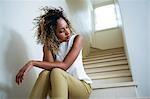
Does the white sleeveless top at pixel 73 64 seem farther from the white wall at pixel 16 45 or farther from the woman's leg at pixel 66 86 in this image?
the white wall at pixel 16 45

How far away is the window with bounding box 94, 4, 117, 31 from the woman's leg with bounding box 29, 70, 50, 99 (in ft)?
11.8

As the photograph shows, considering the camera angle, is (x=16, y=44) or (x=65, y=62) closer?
(x=65, y=62)

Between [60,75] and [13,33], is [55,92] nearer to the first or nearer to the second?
[60,75]

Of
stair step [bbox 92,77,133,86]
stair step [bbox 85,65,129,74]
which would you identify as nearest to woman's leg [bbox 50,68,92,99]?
stair step [bbox 92,77,133,86]

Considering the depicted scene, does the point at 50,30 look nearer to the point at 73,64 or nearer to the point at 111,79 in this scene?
the point at 73,64

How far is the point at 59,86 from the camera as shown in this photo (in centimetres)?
87

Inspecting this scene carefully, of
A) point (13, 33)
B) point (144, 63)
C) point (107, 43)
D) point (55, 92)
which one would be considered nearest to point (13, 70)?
point (13, 33)

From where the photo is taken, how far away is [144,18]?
1.53 m

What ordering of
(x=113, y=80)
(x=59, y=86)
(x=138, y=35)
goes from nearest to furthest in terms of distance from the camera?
(x=59, y=86) → (x=138, y=35) → (x=113, y=80)

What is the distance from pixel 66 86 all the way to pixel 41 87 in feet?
0.41

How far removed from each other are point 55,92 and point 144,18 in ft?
3.17

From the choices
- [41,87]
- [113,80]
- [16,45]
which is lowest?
[113,80]

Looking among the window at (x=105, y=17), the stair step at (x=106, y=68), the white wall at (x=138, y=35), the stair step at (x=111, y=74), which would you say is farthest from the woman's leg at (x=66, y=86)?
the window at (x=105, y=17)

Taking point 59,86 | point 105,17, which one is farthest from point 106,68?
point 105,17
